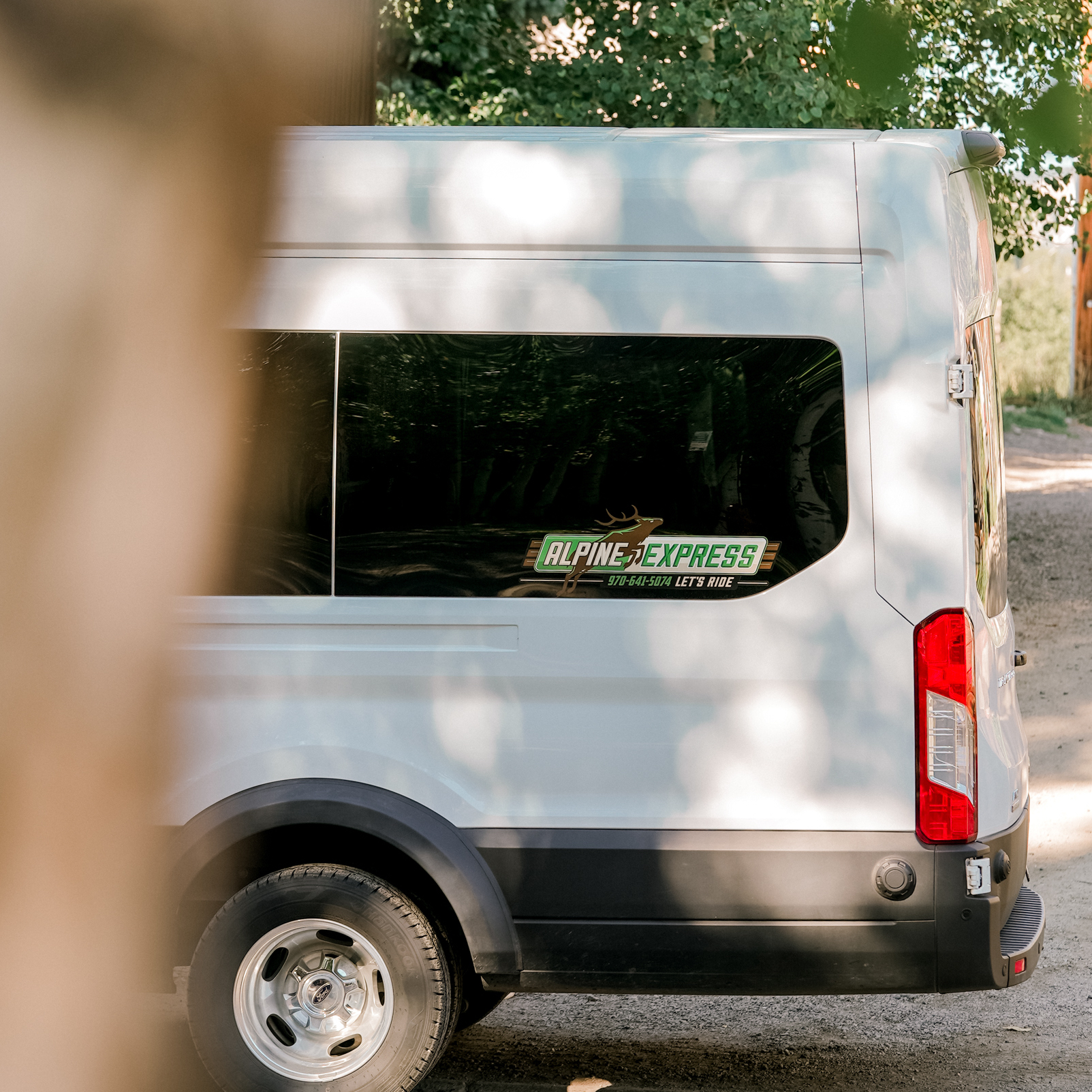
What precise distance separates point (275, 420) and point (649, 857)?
154 cm

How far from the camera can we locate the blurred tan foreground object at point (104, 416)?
2.28 m

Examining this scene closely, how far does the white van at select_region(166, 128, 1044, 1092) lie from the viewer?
3377 mm

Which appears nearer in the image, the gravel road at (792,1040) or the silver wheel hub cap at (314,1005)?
the silver wheel hub cap at (314,1005)

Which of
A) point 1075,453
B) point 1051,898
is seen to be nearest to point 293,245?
point 1051,898

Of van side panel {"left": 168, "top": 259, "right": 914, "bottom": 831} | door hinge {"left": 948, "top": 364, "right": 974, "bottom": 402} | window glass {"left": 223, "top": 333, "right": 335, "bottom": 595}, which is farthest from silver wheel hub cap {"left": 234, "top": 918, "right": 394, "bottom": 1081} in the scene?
door hinge {"left": 948, "top": 364, "right": 974, "bottom": 402}

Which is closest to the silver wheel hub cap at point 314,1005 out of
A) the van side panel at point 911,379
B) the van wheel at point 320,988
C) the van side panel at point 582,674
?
the van wheel at point 320,988

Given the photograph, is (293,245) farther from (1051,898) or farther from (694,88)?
(694,88)

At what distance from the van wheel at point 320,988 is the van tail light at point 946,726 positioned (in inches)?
55.1

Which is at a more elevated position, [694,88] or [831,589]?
[694,88]

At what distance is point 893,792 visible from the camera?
338 centimetres

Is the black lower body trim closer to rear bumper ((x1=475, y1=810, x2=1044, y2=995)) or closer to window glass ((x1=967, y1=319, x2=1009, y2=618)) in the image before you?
rear bumper ((x1=475, y1=810, x2=1044, y2=995))

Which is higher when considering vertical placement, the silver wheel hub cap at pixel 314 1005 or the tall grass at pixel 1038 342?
the tall grass at pixel 1038 342

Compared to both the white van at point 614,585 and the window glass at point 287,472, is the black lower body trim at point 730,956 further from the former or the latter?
the window glass at point 287,472

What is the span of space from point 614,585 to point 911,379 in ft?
3.11
